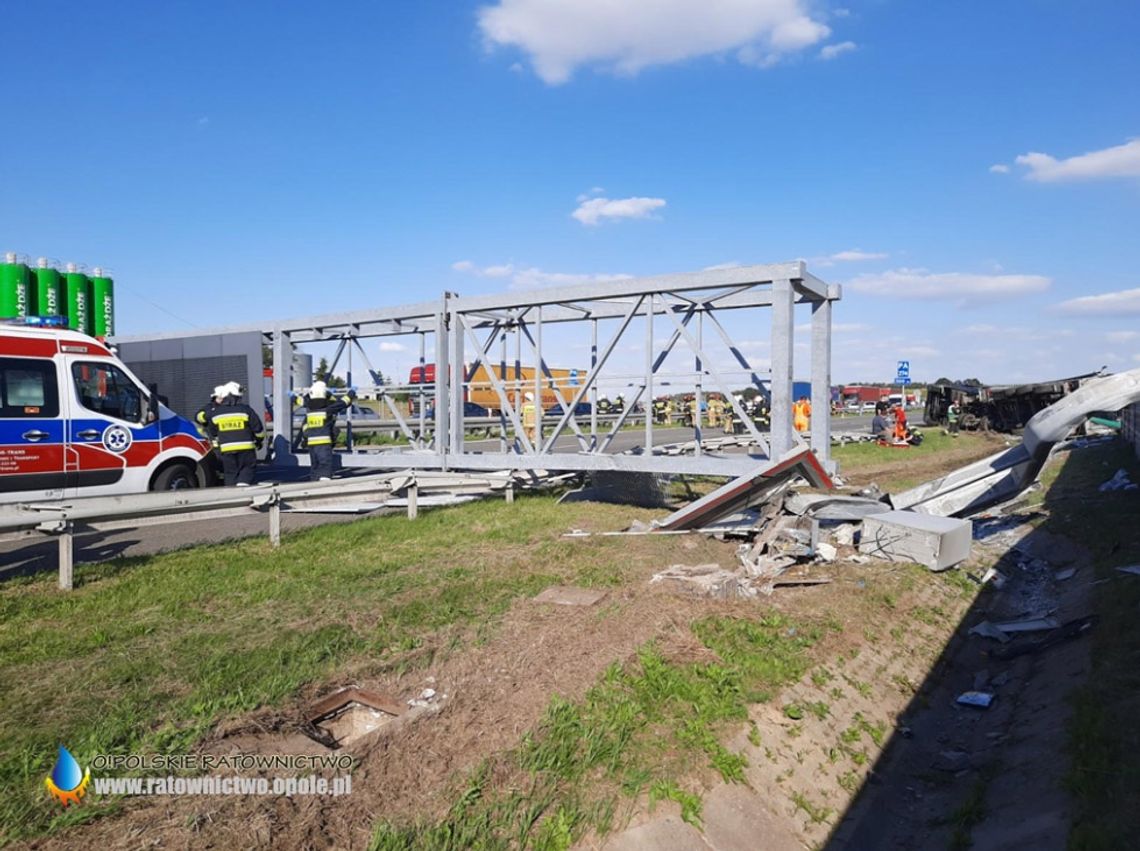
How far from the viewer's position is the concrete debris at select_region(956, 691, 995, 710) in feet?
19.8

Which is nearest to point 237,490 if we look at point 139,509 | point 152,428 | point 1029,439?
point 139,509

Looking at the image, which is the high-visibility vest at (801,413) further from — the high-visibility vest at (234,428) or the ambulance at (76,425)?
the ambulance at (76,425)

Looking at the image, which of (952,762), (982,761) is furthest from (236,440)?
(982,761)

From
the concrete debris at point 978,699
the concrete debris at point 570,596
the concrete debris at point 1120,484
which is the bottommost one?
the concrete debris at point 978,699

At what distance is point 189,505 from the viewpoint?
7.65m

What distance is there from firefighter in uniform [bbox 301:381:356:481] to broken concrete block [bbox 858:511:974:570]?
24.8 ft

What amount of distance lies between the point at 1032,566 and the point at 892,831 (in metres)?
6.57

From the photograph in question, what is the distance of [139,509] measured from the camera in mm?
7215

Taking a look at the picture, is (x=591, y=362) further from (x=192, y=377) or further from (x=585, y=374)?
(x=192, y=377)

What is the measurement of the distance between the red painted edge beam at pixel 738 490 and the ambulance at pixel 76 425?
6.56 metres

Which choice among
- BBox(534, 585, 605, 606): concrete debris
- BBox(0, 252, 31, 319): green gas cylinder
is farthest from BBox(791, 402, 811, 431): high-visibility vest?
BBox(0, 252, 31, 319): green gas cylinder

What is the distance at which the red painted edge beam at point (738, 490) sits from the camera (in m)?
8.75

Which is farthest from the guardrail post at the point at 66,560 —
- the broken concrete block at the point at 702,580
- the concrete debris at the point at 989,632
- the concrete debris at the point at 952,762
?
the concrete debris at the point at 989,632

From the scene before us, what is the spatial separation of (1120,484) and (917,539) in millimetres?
6974
